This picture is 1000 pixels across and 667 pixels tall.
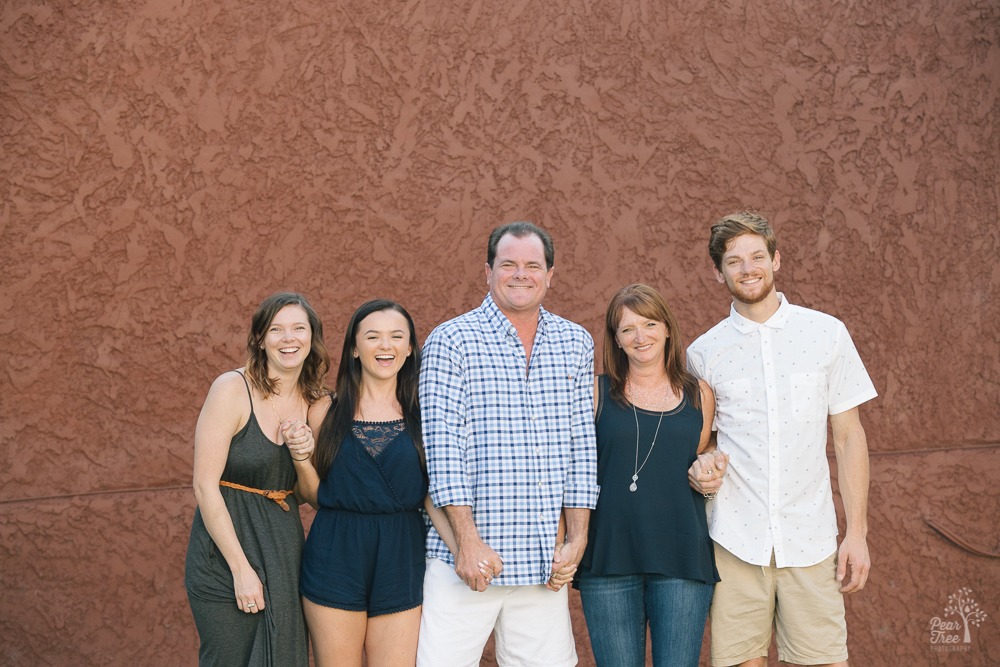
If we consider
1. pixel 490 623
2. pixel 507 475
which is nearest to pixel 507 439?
pixel 507 475

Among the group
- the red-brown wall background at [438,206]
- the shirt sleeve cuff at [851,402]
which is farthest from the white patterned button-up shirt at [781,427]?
the red-brown wall background at [438,206]

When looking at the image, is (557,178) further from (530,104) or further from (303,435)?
(303,435)

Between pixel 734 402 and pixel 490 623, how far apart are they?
1.14 m

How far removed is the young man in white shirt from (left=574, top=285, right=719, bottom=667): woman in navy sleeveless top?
0.34ft

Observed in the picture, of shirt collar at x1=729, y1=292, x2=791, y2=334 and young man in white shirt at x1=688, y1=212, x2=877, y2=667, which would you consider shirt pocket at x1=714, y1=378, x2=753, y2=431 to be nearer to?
young man in white shirt at x1=688, y1=212, x2=877, y2=667

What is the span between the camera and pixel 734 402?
10.4ft

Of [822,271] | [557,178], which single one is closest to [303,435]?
[557,178]

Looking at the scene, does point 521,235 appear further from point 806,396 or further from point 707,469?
point 806,396

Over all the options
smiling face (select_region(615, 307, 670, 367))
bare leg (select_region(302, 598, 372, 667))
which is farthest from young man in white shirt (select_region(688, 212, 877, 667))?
bare leg (select_region(302, 598, 372, 667))

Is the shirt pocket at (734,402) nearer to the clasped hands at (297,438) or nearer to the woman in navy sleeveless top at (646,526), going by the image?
the woman in navy sleeveless top at (646,526)

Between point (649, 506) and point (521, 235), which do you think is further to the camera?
point (521, 235)

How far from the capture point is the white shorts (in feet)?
9.85

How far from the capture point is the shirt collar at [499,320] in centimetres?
316

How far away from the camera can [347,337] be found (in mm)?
3191
